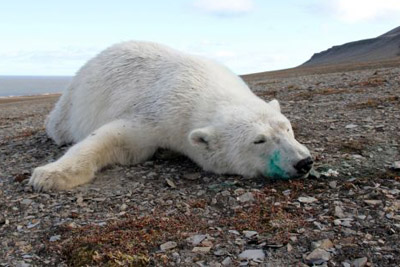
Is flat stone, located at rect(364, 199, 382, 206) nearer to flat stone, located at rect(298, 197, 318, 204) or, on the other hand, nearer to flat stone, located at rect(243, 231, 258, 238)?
flat stone, located at rect(298, 197, 318, 204)

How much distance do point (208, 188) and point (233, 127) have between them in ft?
2.43

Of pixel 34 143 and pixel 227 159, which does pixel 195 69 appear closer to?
pixel 227 159

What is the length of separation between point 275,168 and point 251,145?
351mm

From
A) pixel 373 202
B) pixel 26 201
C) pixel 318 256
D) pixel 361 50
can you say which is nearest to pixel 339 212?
pixel 373 202

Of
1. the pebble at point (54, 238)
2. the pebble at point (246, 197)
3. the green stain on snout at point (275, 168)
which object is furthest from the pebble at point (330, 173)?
the pebble at point (54, 238)

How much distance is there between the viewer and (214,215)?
3.76 metres

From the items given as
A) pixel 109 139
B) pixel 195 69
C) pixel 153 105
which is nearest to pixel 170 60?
pixel 195 69

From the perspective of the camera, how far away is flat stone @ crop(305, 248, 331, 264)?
112 inches

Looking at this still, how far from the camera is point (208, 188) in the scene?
444 centimetres

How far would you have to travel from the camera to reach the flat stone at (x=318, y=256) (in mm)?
2844

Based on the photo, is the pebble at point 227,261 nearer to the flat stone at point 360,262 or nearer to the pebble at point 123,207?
the flat stone at point 360,262

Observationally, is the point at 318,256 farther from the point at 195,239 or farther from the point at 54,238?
the point at 54,238

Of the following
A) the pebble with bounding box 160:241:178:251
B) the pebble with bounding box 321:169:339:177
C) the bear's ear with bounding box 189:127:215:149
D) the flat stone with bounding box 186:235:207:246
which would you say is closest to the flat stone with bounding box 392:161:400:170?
the pebble with bounding box 321:169:339:177

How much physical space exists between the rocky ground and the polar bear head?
13 cm
